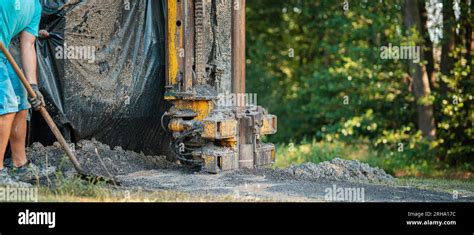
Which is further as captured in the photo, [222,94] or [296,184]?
[222,94]

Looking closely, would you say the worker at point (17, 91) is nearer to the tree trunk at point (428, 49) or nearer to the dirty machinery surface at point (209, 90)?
the dirty machinery surface at point (209, 90)

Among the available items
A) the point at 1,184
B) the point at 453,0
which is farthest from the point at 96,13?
the point at 453,0

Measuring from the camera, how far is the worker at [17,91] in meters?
9.20

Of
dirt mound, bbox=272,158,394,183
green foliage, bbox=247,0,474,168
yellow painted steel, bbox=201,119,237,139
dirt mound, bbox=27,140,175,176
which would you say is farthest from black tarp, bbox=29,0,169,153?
green foliage, bbox=247,0,474,168

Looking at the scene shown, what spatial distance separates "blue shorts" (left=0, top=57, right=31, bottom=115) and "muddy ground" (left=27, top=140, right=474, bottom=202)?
0.87m

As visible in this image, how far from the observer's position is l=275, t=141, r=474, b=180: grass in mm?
16719

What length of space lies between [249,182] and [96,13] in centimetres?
313

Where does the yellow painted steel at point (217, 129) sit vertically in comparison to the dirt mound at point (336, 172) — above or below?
above

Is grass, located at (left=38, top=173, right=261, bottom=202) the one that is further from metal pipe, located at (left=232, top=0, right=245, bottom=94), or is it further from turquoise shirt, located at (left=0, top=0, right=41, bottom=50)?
metal pipe, located at (left=232, top=0, right=245, bottom=94)

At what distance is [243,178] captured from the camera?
10.2 m

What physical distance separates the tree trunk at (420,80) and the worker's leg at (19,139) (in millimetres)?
9964

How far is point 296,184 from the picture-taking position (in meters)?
9.92

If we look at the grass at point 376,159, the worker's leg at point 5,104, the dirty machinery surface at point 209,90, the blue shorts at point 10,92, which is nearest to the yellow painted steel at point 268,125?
the dirty machinery surface at point 209,90
